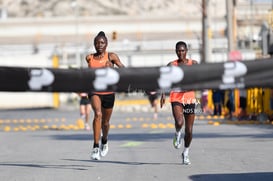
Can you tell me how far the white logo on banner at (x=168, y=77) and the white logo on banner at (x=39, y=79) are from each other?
1.35 m

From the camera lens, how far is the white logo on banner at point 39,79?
11750 millimetres

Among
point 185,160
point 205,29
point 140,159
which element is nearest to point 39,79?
point 185,160

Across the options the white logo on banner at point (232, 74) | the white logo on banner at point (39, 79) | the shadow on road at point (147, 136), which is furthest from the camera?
the shadow on road at point (147, 136)

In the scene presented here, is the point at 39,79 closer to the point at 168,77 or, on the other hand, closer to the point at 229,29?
the point at 168,77

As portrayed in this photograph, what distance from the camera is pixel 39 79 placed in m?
11.8

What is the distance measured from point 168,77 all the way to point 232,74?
80cm

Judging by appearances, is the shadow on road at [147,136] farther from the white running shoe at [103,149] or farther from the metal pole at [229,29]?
the metal pole at [229,29]

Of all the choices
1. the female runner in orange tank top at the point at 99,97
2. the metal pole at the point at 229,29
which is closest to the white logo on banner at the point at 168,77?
the female runner in orange tank top at the point at 99,97

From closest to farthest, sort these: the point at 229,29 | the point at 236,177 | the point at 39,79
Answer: the point at 39,79, the point at 236,177, the point at 229,29

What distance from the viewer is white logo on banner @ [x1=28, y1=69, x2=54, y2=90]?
11750mm

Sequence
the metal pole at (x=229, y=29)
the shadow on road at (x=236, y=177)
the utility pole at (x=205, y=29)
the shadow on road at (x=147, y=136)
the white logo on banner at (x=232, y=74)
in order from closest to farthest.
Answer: the white logo on banner at (x=232, y=74)
the shadow on road at (x=236, y=177)
the shadow on road at (x=147, y=136)
the metal pole at (x=229, y=29)
the utility pole at (x=205, y=29)

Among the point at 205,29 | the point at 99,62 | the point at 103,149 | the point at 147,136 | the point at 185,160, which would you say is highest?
the point at 205,29

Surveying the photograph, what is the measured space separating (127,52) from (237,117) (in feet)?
149

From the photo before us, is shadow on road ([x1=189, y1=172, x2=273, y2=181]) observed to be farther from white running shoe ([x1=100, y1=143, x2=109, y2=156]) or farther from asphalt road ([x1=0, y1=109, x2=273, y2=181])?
white running shoe ([x1=100, y1=143, x2=109, y2=156])
